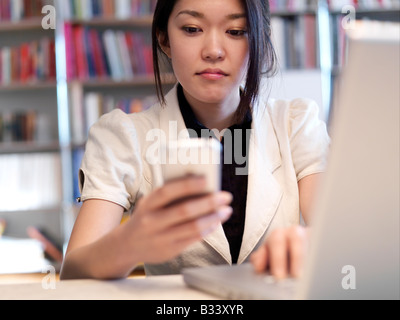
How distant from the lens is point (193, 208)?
0.59m

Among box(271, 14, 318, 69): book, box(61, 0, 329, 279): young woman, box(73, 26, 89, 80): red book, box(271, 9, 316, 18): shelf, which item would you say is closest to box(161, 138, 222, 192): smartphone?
box(61, 0, 329, 279): young woman

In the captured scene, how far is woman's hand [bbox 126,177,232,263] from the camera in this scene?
1.91 ft

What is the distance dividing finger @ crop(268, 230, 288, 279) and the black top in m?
0.51

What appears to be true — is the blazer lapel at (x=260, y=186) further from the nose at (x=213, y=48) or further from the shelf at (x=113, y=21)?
the shelf at (x=113, y=21)

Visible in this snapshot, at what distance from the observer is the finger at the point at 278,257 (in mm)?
695

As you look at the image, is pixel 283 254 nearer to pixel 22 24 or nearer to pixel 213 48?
pixel 213 48

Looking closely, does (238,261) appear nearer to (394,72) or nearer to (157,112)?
(157,112)

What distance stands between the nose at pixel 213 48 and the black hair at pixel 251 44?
69mm

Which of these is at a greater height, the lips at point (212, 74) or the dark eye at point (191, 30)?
the dark eye at point (191, 30)

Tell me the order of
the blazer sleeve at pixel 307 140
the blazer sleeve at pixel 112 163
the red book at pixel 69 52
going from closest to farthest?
the blazer sleeve at pixel 112 163 < the blazer sleeve at pixel 307 140 < the red book at pixel 69 52

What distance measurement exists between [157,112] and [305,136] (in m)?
0.36

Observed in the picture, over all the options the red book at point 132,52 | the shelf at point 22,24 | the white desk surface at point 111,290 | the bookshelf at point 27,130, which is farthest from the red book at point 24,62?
the white desk surface at point 111,290
